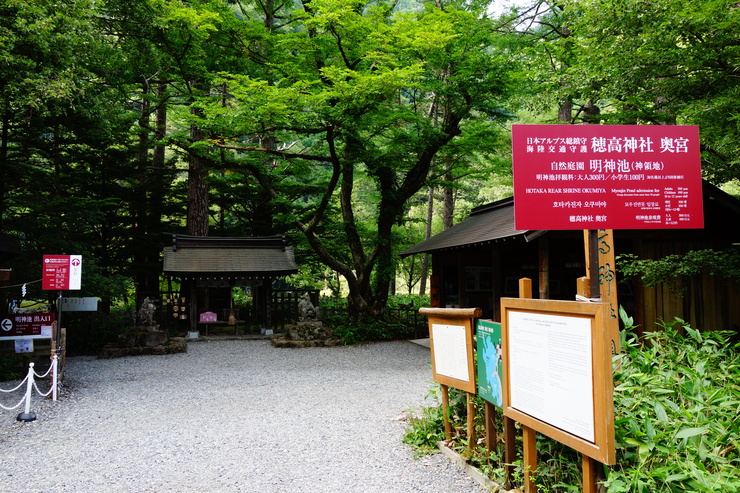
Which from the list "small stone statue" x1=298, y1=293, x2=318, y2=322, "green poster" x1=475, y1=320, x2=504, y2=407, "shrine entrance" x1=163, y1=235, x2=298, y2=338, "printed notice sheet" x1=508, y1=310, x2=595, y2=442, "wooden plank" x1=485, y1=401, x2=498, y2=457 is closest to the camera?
"printed notice sheet" x1=508, y1=310, x2=595, y2=442

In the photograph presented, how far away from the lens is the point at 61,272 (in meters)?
9.13

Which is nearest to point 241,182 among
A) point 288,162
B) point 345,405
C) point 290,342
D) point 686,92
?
point 288,162

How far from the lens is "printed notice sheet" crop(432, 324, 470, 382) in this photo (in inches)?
198

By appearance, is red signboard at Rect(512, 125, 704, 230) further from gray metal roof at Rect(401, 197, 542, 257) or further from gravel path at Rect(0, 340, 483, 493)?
gray metal roof at Rect(401, 197, 542, 257)

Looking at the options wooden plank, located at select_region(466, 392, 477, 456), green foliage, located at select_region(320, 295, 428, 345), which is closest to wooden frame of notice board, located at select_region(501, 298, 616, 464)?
wooden plank, located at select_region(466, 392, 477, 456)

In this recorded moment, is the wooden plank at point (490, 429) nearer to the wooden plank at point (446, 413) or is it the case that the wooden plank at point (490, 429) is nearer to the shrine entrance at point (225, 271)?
the wooden plank at point (446, 413)

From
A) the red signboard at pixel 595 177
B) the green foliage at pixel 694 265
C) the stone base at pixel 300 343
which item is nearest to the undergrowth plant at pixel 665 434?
the red signboard at pixel 595 177

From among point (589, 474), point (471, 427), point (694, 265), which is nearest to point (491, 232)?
point (694, 265)

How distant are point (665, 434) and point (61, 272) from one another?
9630 millimetres

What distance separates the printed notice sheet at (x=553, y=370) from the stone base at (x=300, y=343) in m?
10.9

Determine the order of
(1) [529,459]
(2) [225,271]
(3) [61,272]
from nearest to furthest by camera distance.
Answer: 1. (1) [529,459]
2. (3) [61,272]
3. (2) [225,271]

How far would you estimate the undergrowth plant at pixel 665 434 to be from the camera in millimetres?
2980

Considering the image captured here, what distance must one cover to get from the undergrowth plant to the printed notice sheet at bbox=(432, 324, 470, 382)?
0.60 metres

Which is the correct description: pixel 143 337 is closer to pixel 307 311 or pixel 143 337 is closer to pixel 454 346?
pixel 307 311
